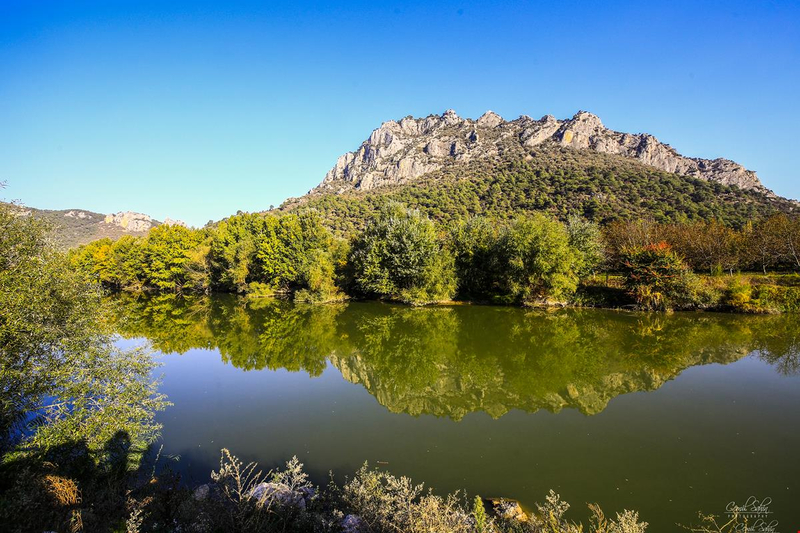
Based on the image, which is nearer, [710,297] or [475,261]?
[710,297]

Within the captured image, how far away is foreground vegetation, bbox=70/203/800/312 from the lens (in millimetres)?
28750

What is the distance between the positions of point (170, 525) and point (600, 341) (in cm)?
2170

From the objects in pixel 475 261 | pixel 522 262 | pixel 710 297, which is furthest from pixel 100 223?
pixel 710 297

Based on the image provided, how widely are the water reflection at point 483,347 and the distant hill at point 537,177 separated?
40.2 meters

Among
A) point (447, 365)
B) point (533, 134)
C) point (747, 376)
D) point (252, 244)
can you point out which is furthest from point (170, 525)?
point (533, 134)

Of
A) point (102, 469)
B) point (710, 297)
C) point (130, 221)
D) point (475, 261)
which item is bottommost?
point (102, 469)

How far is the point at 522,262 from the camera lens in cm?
3222

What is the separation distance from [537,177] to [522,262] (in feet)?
213

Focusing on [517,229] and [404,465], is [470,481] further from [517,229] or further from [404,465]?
[517,229]

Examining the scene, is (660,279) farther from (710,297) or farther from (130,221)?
(130,221)

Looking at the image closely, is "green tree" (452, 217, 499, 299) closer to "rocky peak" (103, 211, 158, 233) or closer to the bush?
the bush

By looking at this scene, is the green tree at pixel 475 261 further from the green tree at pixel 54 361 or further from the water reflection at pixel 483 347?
the green tree at pixel 54 361

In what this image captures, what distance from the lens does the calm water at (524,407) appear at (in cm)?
870

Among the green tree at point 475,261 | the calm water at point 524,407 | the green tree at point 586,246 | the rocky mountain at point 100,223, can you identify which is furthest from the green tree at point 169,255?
the rocky mountain at point 100,223
